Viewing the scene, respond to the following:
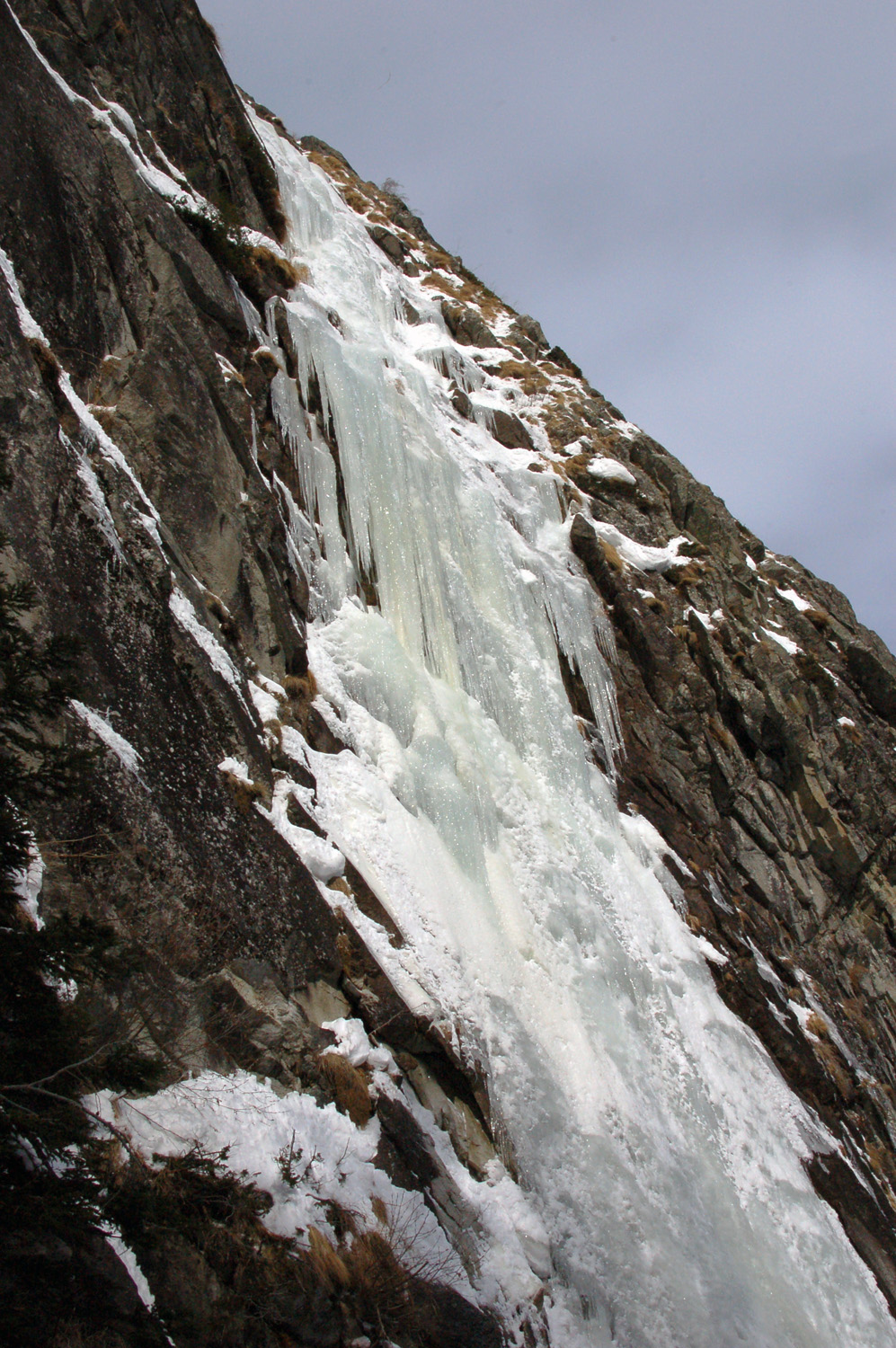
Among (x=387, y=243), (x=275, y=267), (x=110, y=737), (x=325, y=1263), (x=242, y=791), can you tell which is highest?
(x=387, y=243)

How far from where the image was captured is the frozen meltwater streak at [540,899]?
23.6 feet

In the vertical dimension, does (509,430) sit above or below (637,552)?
above

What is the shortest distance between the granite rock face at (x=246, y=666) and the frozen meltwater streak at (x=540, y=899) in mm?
543

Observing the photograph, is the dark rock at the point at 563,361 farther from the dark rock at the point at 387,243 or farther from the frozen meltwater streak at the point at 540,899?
the frozen meltwater streak at the point at 540,899

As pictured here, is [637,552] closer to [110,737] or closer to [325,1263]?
[110,737]

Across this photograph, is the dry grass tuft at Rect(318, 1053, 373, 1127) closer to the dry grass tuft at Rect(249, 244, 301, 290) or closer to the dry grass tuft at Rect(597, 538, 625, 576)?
the dry grass tuft at Rect(597, 538, 625, 576)

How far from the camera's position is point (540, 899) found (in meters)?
9.45

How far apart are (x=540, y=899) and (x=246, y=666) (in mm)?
A: 4349

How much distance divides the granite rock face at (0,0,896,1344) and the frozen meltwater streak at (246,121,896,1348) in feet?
1.78

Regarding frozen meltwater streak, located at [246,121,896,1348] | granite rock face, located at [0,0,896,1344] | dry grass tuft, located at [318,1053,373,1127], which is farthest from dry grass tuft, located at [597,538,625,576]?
dry grass tuft, located at [318,1053,373,1127]

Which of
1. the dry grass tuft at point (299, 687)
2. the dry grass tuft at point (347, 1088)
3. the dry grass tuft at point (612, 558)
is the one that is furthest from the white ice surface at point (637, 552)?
the dry grass tuft at point (347, 1088)

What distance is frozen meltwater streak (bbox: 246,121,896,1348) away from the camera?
7.20m

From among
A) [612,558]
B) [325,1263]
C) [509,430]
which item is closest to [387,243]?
[509,430]

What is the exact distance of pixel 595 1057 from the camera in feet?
27.3
